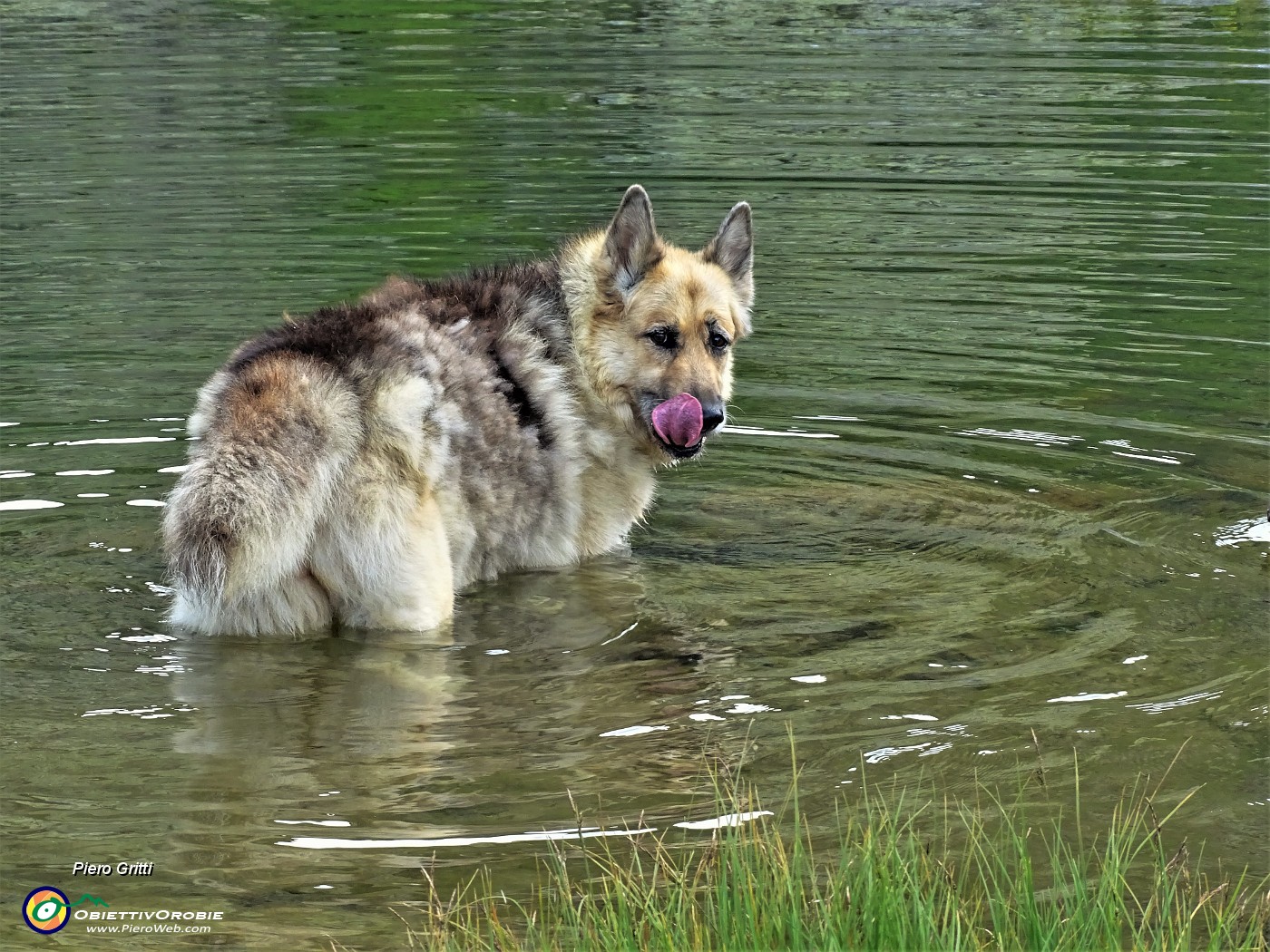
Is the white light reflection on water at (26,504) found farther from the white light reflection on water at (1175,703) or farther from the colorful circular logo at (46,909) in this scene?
the white light reflection on water at (1175,703)

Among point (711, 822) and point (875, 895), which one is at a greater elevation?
point (875, 895)

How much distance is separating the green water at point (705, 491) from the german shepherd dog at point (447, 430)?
0.25 m

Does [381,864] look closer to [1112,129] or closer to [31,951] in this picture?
[31,951]

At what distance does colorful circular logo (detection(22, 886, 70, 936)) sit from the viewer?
462 centimetres

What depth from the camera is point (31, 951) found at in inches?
176

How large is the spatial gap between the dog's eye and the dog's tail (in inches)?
69.9

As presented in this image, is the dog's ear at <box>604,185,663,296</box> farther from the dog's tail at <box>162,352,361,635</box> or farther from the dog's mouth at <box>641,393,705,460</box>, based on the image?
the dog's tail at <box>162,352,361,635</box>

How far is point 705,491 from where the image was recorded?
29.0 ft

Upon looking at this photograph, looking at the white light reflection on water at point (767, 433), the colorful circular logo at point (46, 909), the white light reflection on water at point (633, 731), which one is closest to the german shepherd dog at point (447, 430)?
the white light reflection on water at point (633, 731)

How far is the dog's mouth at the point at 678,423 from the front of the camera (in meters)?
7.50

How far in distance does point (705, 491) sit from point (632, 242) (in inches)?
66.2

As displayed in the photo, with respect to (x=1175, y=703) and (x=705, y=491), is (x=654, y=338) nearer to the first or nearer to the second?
(x=705, y=491)

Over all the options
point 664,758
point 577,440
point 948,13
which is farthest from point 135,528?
point 948,13

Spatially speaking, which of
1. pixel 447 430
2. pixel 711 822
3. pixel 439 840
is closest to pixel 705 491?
A: pixel 447 430
